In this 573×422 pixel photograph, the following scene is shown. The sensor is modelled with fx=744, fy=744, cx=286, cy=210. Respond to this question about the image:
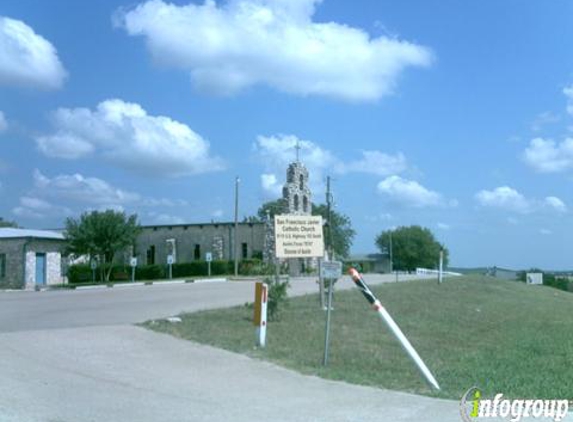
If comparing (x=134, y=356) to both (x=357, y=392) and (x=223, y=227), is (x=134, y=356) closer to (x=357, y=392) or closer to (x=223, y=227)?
(x=357, y=392)

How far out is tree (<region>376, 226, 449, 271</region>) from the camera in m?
111

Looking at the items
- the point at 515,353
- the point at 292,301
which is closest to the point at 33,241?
the point at 292,301

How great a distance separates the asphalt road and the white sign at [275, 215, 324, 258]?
3.30 m

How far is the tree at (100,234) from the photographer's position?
4953 centimetres

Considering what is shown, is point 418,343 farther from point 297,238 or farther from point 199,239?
point 199,239

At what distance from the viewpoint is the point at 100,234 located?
5012 cm

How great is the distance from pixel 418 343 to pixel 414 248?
99.9 meters

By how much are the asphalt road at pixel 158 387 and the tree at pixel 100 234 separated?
3686cm

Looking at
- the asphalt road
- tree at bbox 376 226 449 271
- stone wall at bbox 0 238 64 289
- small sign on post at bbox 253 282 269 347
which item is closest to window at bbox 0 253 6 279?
stone wall at bbox 0 238 64 289

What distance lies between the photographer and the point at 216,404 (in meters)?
8.24

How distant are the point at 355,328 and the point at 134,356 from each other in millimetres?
5723

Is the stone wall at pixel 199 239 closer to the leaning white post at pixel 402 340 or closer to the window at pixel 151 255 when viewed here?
the window at pixel 151 255

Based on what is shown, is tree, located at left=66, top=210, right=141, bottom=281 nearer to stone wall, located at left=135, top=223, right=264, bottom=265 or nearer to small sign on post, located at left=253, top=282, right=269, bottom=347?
stone wall, located at left=135, top=223, right=264, bottom=265

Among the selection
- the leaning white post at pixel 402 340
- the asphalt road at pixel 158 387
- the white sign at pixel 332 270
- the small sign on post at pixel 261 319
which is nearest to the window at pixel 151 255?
the asphalt road at pixel 158 387
